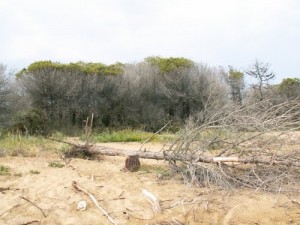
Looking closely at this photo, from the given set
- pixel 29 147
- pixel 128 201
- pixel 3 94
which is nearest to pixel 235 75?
pixel 3 94

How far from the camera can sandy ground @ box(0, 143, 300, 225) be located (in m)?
5.96

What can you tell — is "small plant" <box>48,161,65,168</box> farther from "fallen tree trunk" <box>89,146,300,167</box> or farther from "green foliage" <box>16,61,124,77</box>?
"green foliage" <box>16,61,124,77</box>

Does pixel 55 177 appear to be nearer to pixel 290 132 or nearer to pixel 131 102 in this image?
pixel 290 132

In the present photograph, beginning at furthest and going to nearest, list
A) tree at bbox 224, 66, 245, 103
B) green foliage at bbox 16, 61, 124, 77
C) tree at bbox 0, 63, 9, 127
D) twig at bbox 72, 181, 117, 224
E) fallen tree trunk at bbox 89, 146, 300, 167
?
Result: tree at bbox 224, 66, 245, 103
green foliage at bbox 16, 61, 124, 77
tree at bbox 0, 63, 9, 127
fallen tree trunk at bbox 89, 146, 300, 167
twig at bbox 72, 181, 117, 224

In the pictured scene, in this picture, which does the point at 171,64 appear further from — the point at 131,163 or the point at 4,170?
the point at 4,170

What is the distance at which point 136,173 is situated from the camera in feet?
26.9

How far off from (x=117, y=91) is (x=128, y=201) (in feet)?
56.0

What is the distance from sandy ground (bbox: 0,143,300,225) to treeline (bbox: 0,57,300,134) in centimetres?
1193

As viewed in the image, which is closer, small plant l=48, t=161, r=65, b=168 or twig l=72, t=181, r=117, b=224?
twig l=72, t=181, r=117, b=224

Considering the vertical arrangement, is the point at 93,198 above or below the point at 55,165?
below

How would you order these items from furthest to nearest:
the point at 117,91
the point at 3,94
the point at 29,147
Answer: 1. the point at 117,91
2. the point at 3,94
3. the point at 29,147

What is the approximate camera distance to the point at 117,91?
23.3 meters

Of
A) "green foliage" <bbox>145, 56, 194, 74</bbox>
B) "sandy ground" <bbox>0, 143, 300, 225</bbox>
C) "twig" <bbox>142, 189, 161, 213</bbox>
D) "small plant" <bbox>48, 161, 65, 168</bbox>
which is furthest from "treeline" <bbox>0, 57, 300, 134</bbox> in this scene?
"twig" <bbox>142, 189, 161, 213</bbox>

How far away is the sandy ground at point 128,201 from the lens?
5.96m
